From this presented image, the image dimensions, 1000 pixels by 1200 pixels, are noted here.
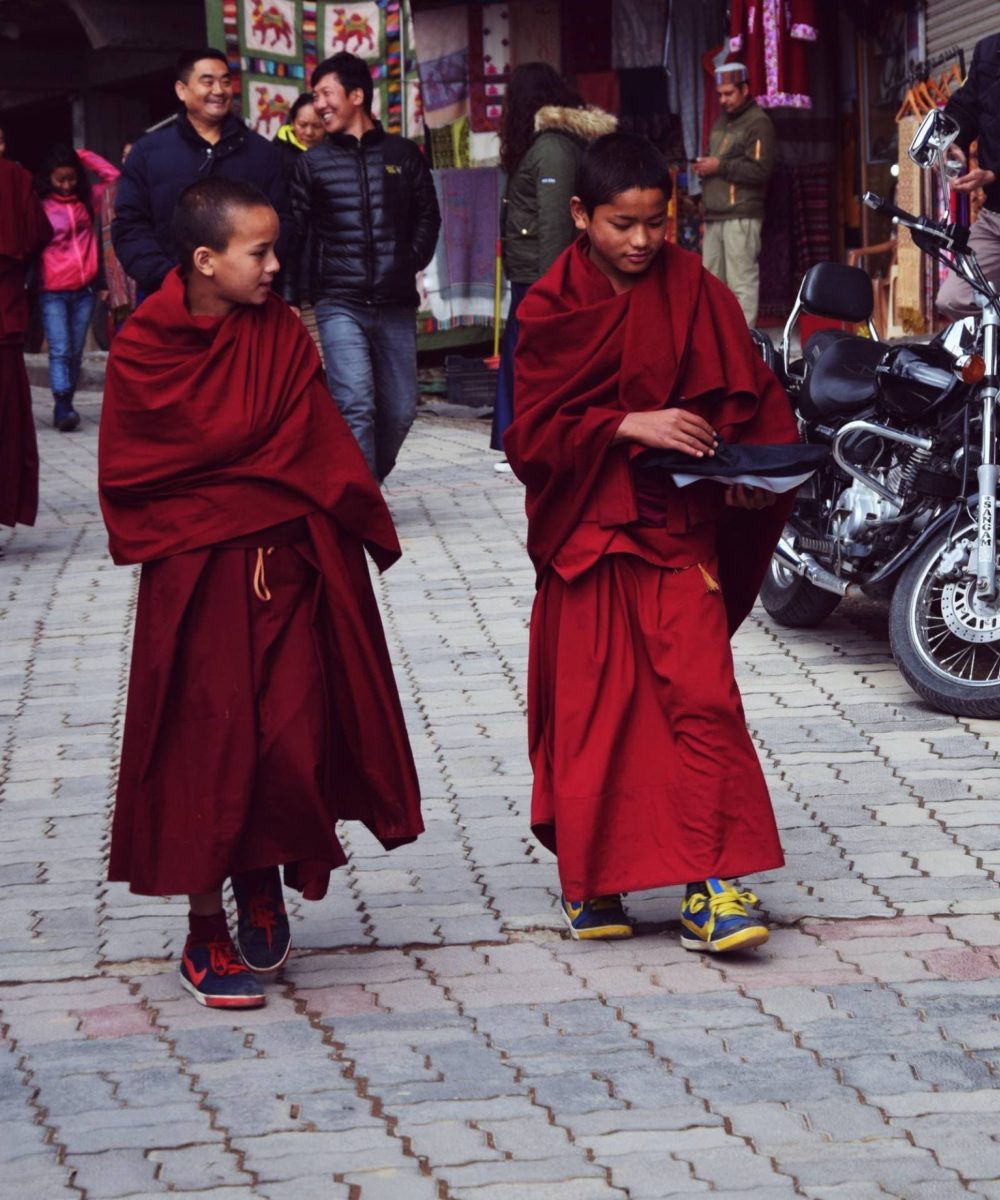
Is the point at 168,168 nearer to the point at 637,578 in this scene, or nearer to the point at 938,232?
the point at 938,232

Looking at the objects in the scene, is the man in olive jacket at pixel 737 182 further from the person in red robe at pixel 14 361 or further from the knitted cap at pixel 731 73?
the person in red robe at pixel 14 361

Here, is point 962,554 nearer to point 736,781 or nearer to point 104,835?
point 736,781

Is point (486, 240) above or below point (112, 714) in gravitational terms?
above

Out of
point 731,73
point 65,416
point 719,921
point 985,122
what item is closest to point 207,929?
point 719,921

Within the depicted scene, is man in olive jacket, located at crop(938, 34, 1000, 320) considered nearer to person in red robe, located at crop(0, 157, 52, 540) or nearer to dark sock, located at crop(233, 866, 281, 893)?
person in red robe, located at crop(0, 157, 52, 540)

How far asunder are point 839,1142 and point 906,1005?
2.28 feet

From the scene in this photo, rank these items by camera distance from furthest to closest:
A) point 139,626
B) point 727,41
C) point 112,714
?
point 727,41, point 112,714, point 139,626

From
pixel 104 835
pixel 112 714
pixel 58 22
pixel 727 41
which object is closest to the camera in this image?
pixel 104 835

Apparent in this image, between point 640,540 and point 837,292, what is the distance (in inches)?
114

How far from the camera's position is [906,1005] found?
4082 millimetres

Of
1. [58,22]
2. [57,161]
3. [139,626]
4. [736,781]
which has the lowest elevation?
[736,781]

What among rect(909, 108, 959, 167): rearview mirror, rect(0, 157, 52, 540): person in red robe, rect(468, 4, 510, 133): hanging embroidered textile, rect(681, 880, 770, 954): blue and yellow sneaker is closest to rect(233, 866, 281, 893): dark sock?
rect(681, 880, 770, 954): blue and yellow sneaker

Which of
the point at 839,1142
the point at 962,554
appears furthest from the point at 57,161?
the point at 839,1142

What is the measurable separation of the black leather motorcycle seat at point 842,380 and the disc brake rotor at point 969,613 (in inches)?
35.6
